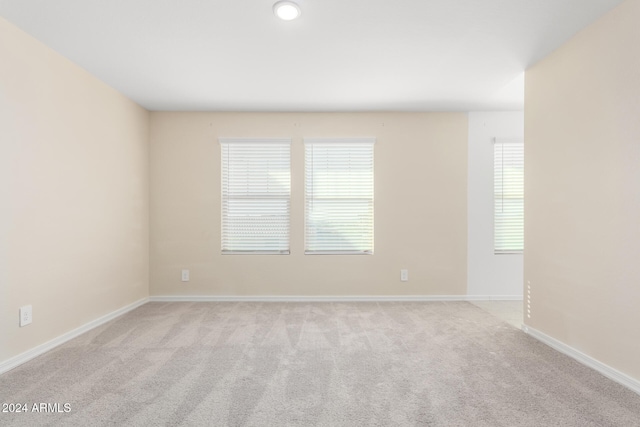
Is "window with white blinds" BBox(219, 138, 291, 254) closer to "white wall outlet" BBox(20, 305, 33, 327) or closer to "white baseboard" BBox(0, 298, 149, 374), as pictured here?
"white baseboard" BBox(0, 298, 149, 374)

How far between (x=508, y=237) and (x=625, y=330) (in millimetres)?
2431

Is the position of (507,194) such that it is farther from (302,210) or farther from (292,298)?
(292,298)

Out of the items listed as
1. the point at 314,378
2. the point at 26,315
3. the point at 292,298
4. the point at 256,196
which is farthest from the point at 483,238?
the point at 26,315

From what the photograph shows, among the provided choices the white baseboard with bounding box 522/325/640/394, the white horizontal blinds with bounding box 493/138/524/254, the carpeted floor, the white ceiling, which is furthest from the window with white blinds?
the white baseboard with bounding box 522/325/640/394

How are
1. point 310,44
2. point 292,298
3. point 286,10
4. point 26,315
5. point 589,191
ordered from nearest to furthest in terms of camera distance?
point 286,10 < point 589,191 < point 26,315 < point 310,44 < point 292,298

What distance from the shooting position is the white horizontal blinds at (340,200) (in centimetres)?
450

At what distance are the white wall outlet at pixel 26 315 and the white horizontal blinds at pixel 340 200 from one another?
2759mm

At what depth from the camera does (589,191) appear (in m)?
2.48

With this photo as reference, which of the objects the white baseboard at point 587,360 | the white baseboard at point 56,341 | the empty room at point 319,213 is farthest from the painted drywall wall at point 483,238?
the white baseboard at point 56,341

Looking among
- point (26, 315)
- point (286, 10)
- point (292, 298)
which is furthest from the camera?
point (292, 298)

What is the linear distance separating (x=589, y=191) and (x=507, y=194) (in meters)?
2.11

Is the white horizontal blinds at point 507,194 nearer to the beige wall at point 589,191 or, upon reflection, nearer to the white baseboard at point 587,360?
the beige wall at point 589,191

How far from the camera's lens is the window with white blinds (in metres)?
4.49

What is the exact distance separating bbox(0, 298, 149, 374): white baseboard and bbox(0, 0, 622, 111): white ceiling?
235 cm
